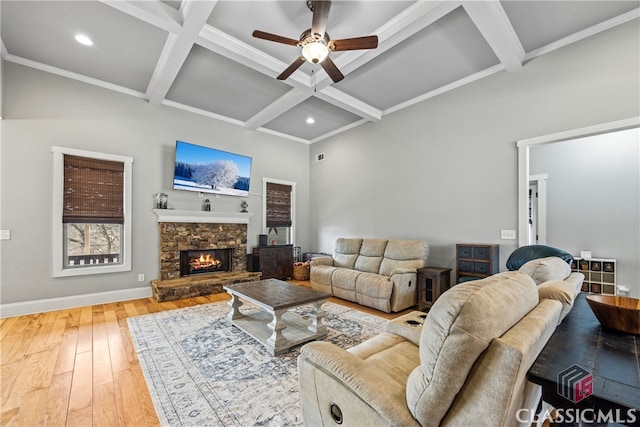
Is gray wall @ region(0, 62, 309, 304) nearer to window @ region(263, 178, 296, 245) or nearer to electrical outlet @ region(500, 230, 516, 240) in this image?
Answer: window @ region(263, 178, 296, 245)

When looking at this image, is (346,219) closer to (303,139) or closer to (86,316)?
(303,139)

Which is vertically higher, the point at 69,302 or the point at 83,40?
the point at 83,40

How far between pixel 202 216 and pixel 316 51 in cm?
367

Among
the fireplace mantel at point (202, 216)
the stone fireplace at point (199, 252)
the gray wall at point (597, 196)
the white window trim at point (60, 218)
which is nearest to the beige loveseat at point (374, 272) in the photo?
the stone fireplace at point (199, 252)

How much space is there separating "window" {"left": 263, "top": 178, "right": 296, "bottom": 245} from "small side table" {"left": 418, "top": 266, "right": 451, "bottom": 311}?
3.46 metres

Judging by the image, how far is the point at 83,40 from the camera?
3.21 meters

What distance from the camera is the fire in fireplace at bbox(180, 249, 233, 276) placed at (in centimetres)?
497

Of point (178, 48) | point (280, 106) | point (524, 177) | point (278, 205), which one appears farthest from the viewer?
point (278, 205)

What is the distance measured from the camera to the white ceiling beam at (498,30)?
2.50 m

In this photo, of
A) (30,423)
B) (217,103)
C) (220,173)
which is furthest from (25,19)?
(30,423)

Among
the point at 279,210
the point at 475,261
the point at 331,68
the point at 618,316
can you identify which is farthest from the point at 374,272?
the point at 618,316

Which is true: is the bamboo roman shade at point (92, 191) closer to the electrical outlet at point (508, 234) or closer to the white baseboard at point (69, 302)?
the white baseboard at point (69, 302)

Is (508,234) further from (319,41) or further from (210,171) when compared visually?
(210,171)

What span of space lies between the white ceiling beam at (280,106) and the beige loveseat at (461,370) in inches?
150
